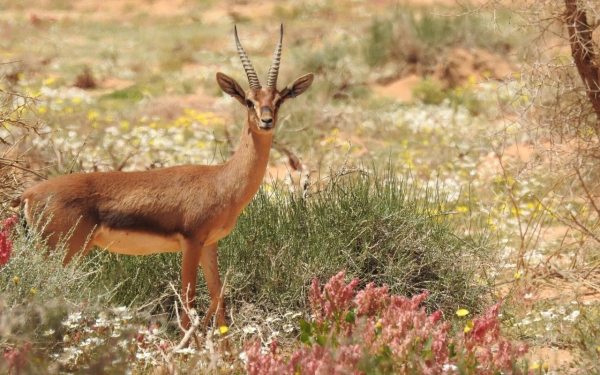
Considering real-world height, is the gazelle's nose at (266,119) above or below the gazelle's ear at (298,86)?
below

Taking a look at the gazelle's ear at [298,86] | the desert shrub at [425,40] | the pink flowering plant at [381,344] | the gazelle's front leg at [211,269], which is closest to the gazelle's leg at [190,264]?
the gazelle's front leg at [211,269]

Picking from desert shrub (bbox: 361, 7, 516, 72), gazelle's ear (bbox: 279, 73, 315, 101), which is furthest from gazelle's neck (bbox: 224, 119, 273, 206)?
desert shrub (bbox: 361, 7, 516, 72)

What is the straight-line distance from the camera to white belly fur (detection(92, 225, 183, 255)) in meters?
5.99

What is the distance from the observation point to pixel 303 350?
13.4ft

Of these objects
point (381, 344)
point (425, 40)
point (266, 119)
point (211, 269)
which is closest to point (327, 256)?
point (211, 269)

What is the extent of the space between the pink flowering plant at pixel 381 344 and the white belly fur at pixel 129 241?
1.79m

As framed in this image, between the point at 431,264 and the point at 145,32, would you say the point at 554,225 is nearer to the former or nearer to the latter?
the point at 431,264

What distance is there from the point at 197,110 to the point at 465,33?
22.0 ft

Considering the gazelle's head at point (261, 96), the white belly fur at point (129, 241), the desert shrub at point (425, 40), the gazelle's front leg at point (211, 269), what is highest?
the desert shrub at point (425, 40)

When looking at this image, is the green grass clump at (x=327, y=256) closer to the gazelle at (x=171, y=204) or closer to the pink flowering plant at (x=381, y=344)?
the gazelle at (x=171, y=204)

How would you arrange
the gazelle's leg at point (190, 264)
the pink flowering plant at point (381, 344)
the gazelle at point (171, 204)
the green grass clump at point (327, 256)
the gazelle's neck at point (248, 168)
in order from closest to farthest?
the pink flowering plant at point (381, 344) → the gazelle at point (171, 204) → the gazelle's leg at point (190, 264) → the gazelle's neck at point (248, 168) → the green grass clump at point (327, 256)

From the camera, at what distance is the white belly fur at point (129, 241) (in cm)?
599

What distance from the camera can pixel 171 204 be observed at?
243 inches

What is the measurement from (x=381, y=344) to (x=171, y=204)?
251cm
